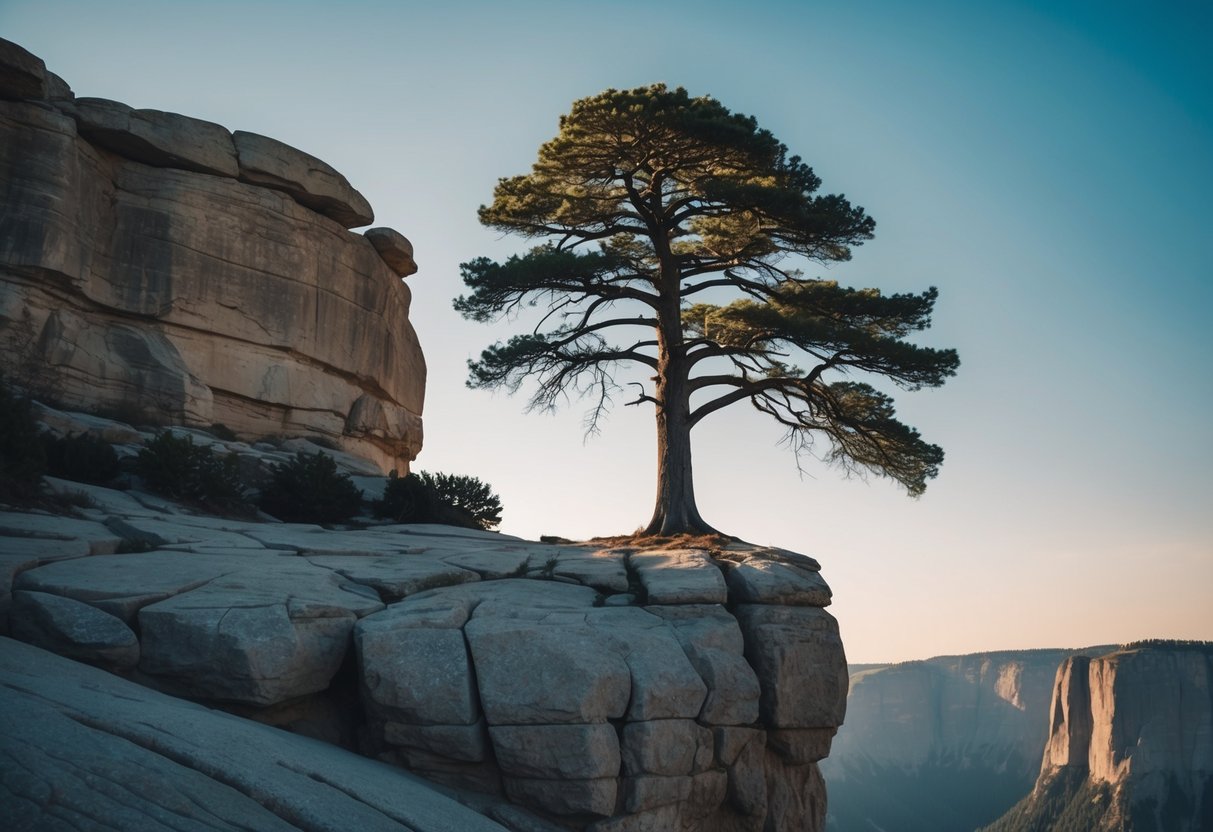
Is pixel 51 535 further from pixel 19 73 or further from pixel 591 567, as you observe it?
pixel 19 73

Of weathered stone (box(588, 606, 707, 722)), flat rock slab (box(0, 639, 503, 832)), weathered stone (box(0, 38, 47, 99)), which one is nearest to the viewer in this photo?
flat rock slab (box(0, 639, 503, 832))

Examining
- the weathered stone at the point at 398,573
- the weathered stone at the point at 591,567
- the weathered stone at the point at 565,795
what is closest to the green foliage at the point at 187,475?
the weathered stone at the point at 398,573

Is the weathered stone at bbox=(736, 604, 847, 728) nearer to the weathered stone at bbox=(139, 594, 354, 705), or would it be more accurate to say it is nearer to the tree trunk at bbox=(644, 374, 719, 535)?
the tree trunk at bbox=(644, 374, 719, 535)

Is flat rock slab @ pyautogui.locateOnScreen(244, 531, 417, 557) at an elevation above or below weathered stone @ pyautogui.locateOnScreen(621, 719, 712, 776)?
above

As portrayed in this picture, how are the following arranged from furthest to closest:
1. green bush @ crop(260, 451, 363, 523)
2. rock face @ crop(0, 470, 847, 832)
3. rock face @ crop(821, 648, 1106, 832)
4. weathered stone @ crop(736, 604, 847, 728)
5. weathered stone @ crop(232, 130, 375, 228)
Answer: rock face @ crop(821, 648, 1106, 832), weathered stone @ crop(232, 130, 375, 228), green bush @ crop(260, 451, 363, 523), weathered stone @ crop(736, 604, 847, 728), rock face @ crop(0, 470, 847, 832)

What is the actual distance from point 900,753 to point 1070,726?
5651 cm

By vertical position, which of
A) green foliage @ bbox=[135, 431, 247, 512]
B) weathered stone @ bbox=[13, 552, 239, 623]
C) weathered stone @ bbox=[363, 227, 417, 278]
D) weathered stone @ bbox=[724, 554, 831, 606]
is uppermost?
weathered stone @ bbox=[363, 227, 417, 278]

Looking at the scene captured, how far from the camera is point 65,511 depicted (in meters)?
15.4

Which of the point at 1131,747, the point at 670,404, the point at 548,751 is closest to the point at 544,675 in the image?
the point at 548,751

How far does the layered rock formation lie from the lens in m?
11.9

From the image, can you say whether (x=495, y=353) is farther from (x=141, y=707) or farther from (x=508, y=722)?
(x=141, y=707)

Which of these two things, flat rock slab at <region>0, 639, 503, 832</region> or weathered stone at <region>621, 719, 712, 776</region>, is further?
weathered stone at <region>621, 719, 712, 776</region>

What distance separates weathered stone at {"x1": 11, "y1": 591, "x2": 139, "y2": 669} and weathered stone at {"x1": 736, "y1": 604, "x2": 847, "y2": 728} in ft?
27.6

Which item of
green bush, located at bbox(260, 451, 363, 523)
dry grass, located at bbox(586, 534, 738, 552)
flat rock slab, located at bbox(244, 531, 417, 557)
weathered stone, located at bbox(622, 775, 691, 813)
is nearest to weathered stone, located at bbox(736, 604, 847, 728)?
weathered stone, located at bbox(622, 775, 691, 813)
